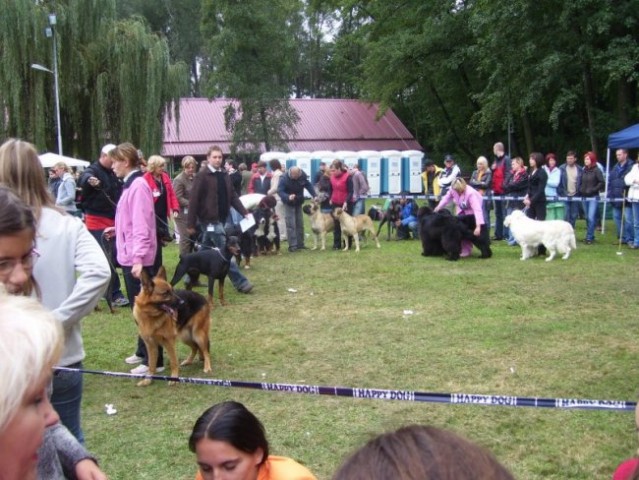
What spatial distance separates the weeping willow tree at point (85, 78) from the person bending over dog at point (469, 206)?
12.1 m

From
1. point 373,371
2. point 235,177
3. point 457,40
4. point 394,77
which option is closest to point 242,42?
point 394,77

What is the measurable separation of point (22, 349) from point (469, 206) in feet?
38.1

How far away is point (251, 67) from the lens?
3538 centimetres

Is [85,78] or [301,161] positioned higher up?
[85,78]

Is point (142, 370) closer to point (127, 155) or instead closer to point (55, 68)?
point (127, 155)

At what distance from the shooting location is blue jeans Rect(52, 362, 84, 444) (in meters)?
2.56

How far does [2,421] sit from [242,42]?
35535 mm

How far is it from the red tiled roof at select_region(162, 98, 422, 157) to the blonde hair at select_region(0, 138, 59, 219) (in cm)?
3689

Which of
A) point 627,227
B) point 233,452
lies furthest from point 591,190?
point 233,452

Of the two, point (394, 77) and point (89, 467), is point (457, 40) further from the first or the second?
point (89, 467)

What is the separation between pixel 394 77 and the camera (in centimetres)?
3219

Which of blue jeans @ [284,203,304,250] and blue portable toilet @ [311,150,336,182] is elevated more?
blue portable toilet @ [311,150,336,182]

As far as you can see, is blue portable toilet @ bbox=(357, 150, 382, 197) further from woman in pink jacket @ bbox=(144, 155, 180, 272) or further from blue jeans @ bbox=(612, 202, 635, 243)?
woman in pink jacket @ bbox=(144, 155, 180, 272)

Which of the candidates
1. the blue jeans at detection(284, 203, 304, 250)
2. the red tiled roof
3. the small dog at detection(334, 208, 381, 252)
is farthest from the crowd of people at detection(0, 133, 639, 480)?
the red tiled roof
